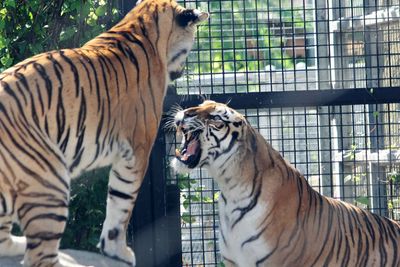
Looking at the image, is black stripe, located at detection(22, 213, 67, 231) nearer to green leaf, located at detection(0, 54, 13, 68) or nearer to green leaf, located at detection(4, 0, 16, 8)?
green leaf, located at detection(0, 54, 13, 68)

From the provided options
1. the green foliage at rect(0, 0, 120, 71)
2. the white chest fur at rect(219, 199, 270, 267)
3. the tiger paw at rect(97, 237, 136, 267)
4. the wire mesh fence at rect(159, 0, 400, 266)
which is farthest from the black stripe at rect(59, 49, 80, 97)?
the green foliage at rect(0, 0, 120, 71)

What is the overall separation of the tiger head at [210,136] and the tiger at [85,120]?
0.94 feet

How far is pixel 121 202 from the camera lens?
4.88m

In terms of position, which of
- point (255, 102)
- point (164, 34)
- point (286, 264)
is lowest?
point (286, 264)

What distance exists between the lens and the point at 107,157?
15.6 feet

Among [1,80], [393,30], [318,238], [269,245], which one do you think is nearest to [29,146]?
[1,80]

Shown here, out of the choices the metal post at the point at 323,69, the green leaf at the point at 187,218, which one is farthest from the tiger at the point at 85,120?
the green leaf at the point at 187,218

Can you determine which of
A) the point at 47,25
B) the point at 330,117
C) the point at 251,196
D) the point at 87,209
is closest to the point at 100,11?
the point at 47,25

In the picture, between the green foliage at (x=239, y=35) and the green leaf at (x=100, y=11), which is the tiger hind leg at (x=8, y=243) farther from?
the green leaf at (x=100, y=11)

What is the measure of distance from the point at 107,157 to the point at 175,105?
36.1 inches

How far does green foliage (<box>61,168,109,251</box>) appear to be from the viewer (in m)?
5.73

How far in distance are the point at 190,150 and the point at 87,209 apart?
51.2 inches

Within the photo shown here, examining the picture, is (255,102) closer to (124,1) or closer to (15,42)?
(124,1)

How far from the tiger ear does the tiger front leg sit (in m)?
0.87
